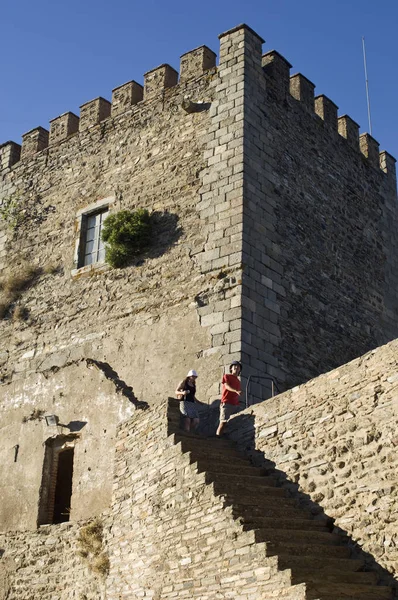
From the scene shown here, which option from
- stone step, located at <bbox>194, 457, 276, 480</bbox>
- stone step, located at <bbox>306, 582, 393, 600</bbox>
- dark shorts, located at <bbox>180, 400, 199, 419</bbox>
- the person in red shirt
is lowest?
stone step, located at <bbox>306, 582, 393, 600</bbox>

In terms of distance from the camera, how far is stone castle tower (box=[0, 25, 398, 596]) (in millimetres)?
12734

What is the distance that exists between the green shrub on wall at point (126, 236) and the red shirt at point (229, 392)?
3443 millimetres

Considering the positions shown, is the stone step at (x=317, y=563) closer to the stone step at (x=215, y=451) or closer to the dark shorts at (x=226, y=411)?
the stone step at (x=215, y=451)

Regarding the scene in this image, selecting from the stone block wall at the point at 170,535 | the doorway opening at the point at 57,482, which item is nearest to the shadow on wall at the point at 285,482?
the stone block wall at the point at 170,535

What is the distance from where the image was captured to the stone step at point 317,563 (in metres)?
7.94

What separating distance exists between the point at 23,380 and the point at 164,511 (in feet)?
17.7

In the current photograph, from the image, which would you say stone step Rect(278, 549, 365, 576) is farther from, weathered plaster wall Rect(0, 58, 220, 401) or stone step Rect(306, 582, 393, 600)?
weathered plaster wall Rect(0, 58, 220, 401)

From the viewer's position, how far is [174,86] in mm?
14992

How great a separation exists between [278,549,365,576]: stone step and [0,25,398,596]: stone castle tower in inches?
156

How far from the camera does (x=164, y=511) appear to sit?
10.0 m

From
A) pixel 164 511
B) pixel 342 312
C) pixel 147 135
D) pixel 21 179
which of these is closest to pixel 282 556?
pixel 164 511

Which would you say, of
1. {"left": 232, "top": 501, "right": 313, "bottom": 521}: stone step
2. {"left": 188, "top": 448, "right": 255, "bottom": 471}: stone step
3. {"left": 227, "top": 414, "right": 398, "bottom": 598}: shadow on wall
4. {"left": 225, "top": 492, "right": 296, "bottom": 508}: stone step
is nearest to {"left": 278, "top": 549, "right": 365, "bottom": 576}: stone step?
{"left": 227, "top": 414, "right": 398, "bottom": 598}: shadow on wall

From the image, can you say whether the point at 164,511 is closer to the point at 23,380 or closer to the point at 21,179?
the point at 23,380

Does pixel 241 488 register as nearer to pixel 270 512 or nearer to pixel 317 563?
pixel 270 512
